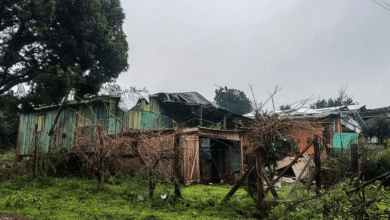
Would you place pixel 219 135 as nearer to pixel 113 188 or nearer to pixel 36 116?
pixel 113 188

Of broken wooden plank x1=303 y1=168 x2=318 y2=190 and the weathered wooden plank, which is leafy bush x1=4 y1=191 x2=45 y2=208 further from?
the weathered wooden plank

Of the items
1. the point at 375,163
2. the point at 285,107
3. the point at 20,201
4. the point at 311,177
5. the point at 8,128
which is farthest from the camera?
the point at 8,128

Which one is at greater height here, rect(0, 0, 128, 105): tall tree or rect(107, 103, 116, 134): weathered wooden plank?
rect(0, 0, 128, 105): tall tree

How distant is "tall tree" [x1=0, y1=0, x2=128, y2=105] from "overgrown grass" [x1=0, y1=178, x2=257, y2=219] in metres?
8.02

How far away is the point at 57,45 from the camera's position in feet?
58.0

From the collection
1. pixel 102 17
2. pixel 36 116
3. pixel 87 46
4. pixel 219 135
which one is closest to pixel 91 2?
pixel 102 17

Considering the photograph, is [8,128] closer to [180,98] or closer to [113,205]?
[180,98]

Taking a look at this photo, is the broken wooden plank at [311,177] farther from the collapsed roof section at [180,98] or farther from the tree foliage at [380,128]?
the tree foliage at [380,128]

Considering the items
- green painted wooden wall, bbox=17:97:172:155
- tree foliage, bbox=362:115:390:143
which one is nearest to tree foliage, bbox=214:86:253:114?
tree foliage, bbox=362:115:390:143

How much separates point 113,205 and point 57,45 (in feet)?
44.3

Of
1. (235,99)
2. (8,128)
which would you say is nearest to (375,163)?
(8,128)

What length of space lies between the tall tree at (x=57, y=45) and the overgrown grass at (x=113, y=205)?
8018 millimetres

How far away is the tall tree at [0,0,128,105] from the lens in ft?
51.6

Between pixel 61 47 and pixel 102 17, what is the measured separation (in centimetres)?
323
